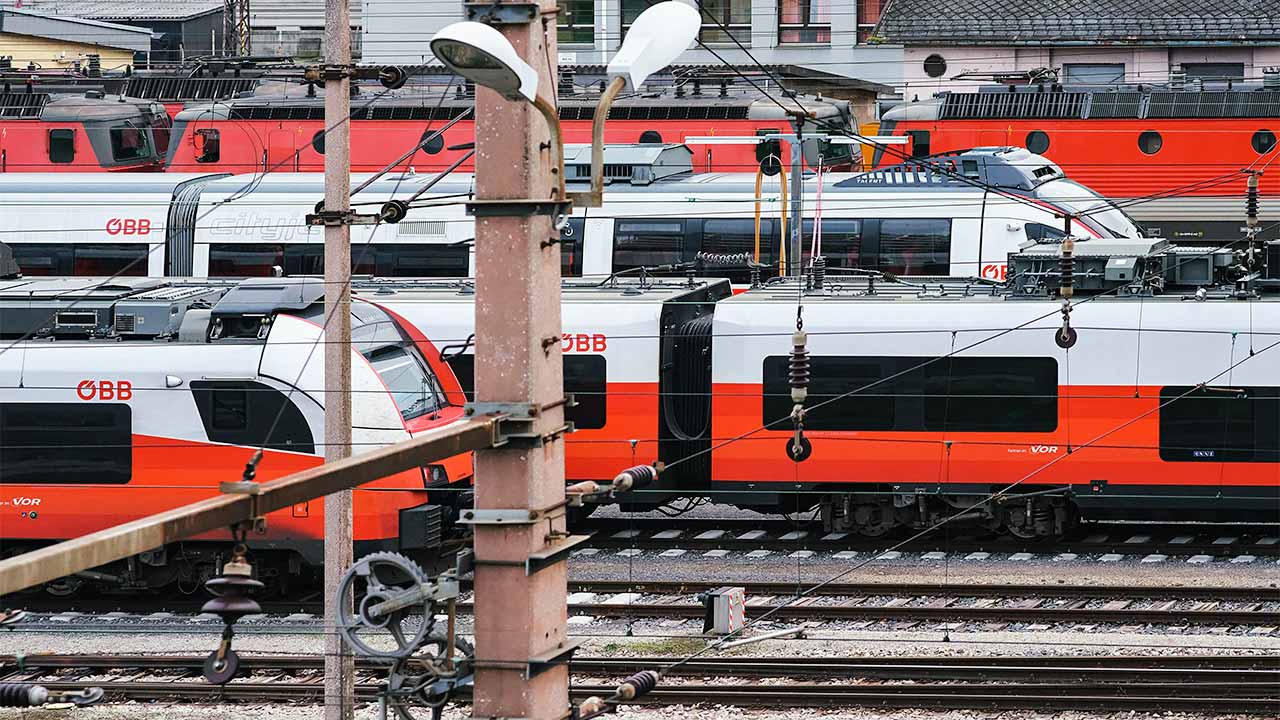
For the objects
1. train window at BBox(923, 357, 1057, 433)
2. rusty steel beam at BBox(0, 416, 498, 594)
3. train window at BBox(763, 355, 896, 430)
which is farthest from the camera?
train window at BBox(763, 355, 896, 430)

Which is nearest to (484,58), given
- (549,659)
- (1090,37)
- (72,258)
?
(549,659)

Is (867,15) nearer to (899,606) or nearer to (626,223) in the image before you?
(626,223)

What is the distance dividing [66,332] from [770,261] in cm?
1136

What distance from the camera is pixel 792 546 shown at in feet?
69.6

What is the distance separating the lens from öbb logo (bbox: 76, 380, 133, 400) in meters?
18.2

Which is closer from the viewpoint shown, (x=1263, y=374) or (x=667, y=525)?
(x=1263, y=374)

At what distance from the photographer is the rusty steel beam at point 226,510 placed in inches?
242

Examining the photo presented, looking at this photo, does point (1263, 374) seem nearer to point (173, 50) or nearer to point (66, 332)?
point (66, 332)

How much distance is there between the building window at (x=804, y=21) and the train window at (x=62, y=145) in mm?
25065

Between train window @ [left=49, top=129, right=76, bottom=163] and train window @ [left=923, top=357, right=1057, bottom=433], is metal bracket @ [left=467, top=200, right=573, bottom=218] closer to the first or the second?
train window @ [left=923, top=357, right=1057, bottom=433]

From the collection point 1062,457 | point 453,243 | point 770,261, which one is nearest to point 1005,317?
point 1062,457

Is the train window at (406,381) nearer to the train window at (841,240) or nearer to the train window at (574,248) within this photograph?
the train window at (574,248)

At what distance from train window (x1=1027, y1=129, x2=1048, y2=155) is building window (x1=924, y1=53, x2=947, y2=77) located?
14140 millimetres

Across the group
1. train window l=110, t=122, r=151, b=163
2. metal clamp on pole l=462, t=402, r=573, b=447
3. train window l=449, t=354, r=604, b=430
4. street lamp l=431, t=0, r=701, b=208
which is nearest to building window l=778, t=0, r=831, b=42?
train window l=110, t=122, r=151, b=163
